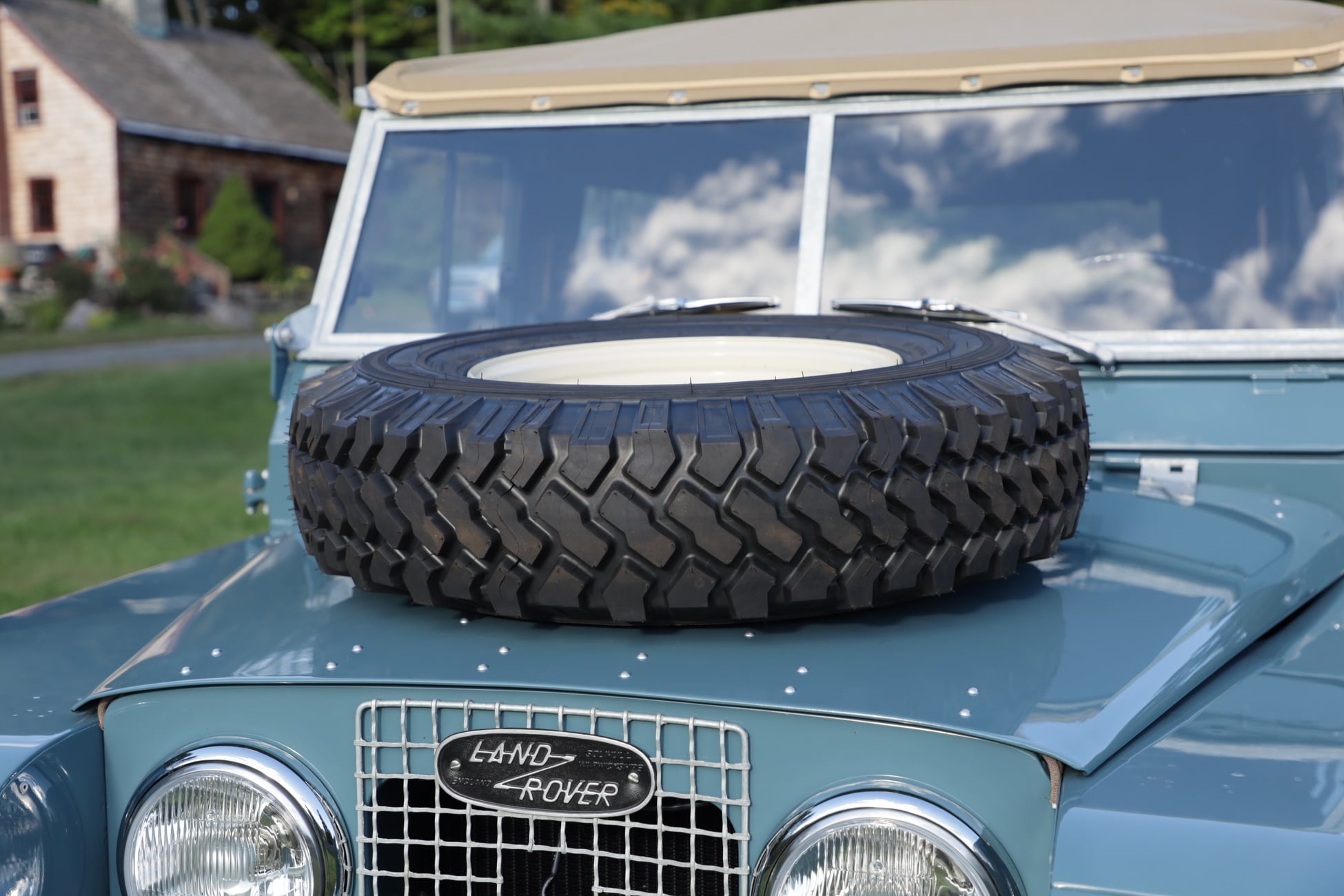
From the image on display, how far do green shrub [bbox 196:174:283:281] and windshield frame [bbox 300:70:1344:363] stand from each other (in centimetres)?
2396

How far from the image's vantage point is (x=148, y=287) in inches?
832

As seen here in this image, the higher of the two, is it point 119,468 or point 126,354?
point 119,468

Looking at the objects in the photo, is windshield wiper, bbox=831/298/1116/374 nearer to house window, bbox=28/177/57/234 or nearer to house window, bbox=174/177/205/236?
house window, bbox=174/177/205/236

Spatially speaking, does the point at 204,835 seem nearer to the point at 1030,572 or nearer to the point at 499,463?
the point at 499,463

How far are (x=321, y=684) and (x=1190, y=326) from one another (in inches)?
63.4

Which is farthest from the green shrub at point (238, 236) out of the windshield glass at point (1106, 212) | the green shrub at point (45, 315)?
the windshield glass at point (1106, 212)

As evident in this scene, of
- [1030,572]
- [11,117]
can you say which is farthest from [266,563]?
[11,117]

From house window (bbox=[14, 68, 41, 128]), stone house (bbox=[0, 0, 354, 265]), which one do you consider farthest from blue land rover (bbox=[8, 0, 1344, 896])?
house window (bbox=[14, 68, 41, 128])

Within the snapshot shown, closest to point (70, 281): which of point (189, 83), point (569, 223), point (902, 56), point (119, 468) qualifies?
point (189, 83)

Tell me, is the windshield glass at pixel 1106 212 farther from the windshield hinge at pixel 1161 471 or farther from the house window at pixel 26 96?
the house window at pixel 26 96

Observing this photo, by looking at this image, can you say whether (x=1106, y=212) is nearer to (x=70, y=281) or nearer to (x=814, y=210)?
(x=814, y=210)

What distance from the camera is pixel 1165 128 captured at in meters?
2.32

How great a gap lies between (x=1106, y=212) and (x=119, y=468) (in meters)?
8.17

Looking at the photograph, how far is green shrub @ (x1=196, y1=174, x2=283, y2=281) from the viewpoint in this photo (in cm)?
2519
